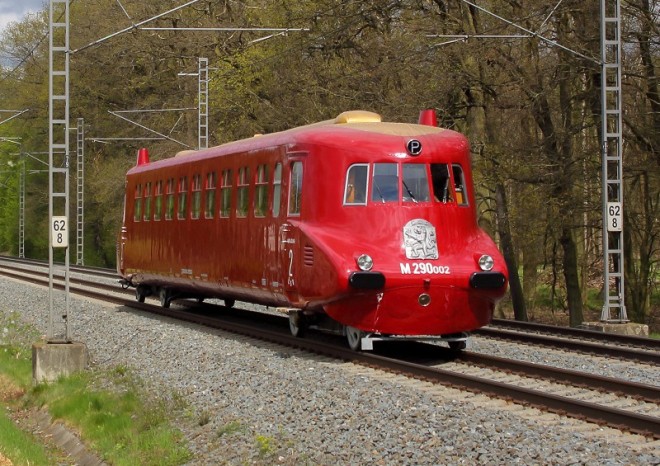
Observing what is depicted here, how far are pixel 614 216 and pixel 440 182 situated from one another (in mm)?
6026

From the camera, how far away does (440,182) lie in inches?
604

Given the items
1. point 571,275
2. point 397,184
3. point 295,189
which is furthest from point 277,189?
point 571,275

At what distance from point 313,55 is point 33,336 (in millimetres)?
15131

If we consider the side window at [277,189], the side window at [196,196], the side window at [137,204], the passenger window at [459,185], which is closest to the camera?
the passenger window at [459,185]

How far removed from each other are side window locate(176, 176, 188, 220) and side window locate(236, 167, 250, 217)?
320cm

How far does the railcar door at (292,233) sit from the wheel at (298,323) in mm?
1157

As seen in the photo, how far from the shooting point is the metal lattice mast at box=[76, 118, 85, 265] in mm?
52931

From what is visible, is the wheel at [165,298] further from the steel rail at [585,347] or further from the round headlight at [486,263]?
the round headlight at [486,263]

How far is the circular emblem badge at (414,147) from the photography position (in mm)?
15227

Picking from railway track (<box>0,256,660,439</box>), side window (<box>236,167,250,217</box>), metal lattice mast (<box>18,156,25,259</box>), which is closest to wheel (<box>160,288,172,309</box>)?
railway track (<box>0,256,660,439</box>)

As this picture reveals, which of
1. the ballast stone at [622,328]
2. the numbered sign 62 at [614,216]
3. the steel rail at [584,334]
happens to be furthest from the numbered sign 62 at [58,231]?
the numbered sign 62 at [614,216]

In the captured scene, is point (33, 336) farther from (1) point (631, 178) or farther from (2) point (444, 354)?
(1) point (631, 178)

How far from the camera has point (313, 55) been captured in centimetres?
3416

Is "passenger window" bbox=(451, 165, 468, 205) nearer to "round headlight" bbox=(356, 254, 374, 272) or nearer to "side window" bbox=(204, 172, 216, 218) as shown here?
"round headlight" bbox=(356, 254, 374, 272)
